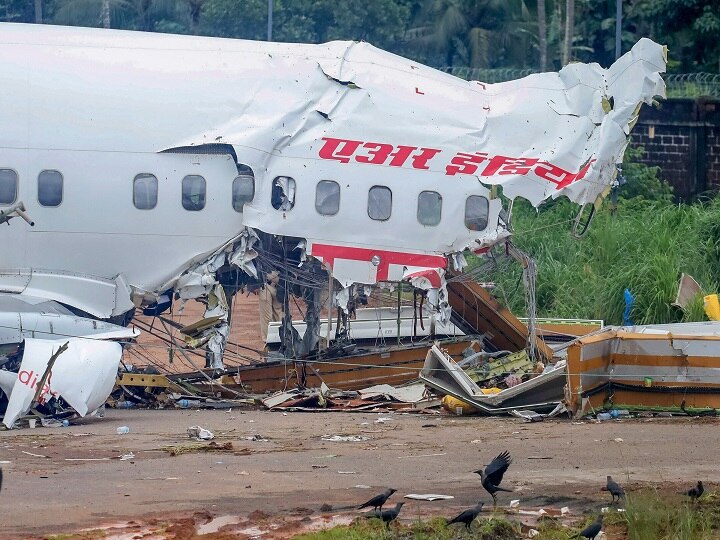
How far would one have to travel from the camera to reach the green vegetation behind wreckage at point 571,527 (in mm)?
11125

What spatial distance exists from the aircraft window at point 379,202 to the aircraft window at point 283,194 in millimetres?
1130

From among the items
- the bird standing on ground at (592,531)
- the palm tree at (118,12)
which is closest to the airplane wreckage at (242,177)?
the bird standing on ground at (592,531)

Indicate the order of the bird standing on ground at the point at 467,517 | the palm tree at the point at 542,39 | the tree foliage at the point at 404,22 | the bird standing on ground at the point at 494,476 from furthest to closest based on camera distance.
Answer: the tree foliage at the point at 404,22, the palm tree at the point at 542,39, the bird standing on ground at the point at 494,476, the bird standing on ground at the point at 467,517

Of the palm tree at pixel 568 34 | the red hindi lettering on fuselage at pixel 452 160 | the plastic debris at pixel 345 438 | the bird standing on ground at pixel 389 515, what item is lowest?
the plastic debris at pixel 345 438

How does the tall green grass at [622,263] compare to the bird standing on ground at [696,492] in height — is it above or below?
above

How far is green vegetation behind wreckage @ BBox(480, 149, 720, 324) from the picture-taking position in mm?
26892

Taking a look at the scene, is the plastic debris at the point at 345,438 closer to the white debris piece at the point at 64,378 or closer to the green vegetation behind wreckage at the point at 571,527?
the white debris piece at the point at 64,378

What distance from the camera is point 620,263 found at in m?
29.1

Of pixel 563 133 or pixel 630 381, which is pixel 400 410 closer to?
pixel 630 381

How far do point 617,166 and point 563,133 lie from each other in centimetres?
96

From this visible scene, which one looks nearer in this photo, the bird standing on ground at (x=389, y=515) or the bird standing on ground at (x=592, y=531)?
the bird standing on ground at (x=592, y=531)

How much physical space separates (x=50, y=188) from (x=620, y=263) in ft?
45.2

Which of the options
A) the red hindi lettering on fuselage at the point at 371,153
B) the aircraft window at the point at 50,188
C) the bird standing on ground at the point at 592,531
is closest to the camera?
the bird standing on ground at the point at 592,531

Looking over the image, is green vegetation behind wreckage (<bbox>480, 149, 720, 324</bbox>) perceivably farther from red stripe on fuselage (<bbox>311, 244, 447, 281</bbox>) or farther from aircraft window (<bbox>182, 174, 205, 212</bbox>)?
aircraft window (<bbox>182, 174, 205, 212</bbox>)
